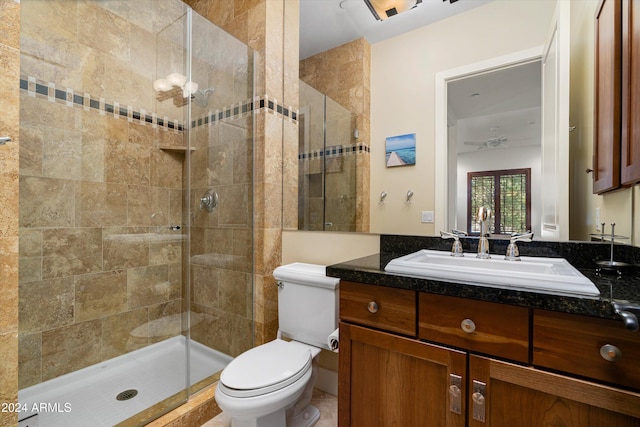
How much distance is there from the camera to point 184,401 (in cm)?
154

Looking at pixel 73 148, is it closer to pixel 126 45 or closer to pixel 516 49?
pixel 126 45

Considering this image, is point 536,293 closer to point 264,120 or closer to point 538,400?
point 538,400

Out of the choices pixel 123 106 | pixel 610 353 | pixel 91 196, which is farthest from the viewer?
pixel 123 106

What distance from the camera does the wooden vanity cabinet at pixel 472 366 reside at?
69 centimetres

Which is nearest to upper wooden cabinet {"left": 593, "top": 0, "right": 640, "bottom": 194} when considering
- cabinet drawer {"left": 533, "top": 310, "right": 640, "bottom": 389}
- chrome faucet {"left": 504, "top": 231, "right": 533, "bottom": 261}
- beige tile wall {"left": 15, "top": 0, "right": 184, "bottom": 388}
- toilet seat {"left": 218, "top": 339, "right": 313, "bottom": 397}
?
chrome faucet {"left": 504, "top": 231, "right": 533, "bottom": 261}

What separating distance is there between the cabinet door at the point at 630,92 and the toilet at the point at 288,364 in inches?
43.8

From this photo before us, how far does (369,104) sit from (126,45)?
1806 millimetres

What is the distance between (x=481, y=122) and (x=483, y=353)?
1026mm

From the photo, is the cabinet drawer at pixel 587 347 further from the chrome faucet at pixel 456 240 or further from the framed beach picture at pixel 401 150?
the framed beach picture at pixel 401 150

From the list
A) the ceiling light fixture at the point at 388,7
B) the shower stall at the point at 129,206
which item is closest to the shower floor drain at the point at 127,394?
the shower stall at the point at 129,206

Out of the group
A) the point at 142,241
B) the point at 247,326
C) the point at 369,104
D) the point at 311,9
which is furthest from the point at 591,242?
the point at 142,241

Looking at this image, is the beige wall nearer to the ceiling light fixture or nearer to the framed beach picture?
the framed beach picture

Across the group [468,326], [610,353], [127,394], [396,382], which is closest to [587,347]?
[610,353]

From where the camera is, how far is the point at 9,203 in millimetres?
938
